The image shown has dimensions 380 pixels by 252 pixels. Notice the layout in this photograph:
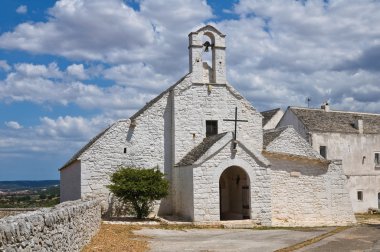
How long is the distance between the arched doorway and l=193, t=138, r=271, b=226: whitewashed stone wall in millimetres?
480

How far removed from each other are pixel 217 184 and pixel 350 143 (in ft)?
74.2

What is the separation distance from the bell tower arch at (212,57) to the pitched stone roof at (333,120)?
1491cm

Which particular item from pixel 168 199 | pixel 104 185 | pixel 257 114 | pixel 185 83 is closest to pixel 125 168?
pixel 104 185

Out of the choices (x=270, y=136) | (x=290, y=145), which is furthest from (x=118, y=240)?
(x=270, y=136)

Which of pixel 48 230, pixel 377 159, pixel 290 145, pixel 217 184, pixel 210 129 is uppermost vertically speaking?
pixel 210 129

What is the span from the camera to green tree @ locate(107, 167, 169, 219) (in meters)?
22.5

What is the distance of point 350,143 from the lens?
4147cm

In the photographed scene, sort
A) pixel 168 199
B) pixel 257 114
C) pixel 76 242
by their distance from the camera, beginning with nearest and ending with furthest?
pixel 76 242
pixel 168 199
pixel 257 114

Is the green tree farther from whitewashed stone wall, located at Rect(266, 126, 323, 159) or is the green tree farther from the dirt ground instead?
whitewashed stone wall, located at Rect(266, 126, 323, 159)

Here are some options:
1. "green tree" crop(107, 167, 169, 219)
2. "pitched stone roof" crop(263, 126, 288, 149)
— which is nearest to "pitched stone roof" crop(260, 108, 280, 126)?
"pitched stone roof" crop(263, 126, 288, 149)

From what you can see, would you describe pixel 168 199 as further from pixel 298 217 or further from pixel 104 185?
pixel 298 217

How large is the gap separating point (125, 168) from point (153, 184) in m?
1.90

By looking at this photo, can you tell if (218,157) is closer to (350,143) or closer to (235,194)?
(235,194)

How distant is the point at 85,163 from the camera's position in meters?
24.0
